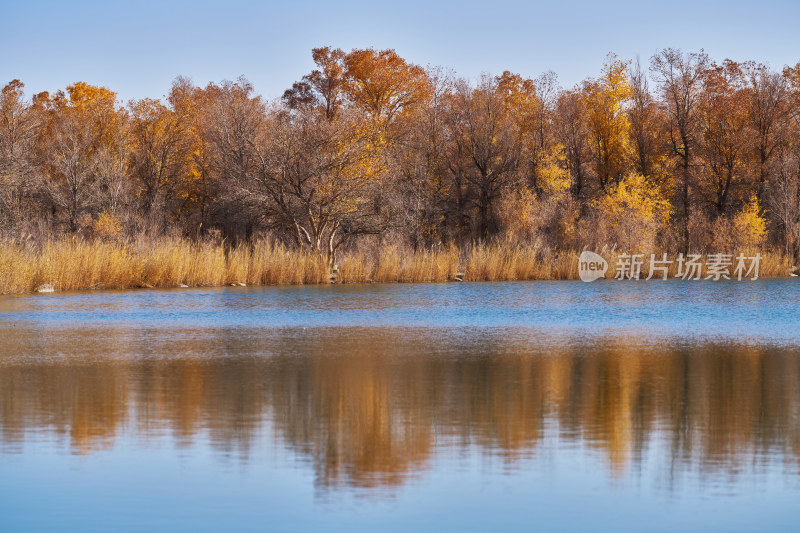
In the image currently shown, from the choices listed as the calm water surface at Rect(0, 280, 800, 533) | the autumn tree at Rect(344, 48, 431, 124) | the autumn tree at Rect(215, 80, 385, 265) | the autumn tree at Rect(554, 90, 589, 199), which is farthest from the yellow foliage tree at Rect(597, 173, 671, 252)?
the calm water surface at Rect(0, 280, 800, 533)

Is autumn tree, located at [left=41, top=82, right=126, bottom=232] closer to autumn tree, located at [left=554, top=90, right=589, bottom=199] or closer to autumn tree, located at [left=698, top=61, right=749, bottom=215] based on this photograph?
autumn tree, located at [left=554, top=90, right=589, bottom=199]

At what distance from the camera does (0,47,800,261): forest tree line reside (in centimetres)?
4647

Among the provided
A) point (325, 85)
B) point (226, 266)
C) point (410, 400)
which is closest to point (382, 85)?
point (325, 85)

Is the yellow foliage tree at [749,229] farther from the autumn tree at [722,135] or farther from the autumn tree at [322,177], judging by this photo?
the autumn tree at [322,177]

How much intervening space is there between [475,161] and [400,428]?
46825 millimetres

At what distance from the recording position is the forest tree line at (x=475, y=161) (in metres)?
46.5

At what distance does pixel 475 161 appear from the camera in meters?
53.8

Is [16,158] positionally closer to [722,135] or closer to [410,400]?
[722,135]

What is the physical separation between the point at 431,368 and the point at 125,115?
5266 centimetres

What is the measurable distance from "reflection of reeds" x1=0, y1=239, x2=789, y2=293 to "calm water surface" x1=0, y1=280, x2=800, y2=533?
11.1 metres

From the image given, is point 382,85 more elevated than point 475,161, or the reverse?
point 382,85

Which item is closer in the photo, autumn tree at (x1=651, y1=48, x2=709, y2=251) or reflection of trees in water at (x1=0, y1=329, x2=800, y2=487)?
reflection of trees in water at (x1=0, y1=329, x2=800, y2=487)

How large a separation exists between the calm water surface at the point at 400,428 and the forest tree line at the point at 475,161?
27029mm

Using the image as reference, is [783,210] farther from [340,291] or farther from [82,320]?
[82,320]
